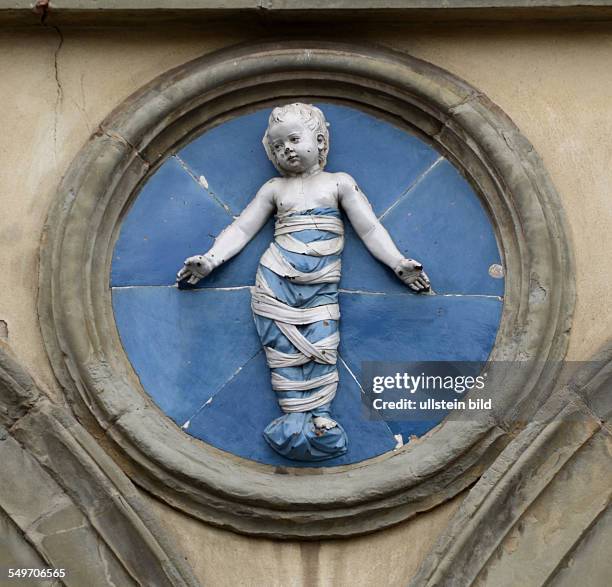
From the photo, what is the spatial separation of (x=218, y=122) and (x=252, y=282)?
70 centimetres

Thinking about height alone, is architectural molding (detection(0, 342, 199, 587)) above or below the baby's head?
below

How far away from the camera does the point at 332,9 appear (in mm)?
7016

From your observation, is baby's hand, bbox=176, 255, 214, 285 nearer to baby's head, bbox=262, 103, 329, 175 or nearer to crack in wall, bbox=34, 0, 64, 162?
baby's head, bbox=262, 103, 329, 175

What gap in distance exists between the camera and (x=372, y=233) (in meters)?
6.89

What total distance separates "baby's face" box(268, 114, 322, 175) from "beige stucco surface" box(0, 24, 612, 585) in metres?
0.48

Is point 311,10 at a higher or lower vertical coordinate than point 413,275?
higher

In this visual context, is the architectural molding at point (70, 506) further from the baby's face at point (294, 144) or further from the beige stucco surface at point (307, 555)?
the baby's face at point (294, 144)

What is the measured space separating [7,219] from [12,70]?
64 cm

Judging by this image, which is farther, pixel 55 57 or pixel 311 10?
pixel 55 57

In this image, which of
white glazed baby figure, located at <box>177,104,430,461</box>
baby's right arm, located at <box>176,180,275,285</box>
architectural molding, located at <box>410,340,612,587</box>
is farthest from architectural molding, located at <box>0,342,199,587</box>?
architectural molding, located at <box>410,340,612,587</box>

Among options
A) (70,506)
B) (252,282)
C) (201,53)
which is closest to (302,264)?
(252,282)

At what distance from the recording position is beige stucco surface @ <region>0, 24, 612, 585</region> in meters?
6.79

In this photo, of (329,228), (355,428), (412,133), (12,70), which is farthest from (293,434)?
(12,70)

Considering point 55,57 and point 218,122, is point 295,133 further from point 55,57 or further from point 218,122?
point 55,57
